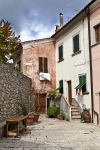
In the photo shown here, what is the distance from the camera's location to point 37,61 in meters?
26.6

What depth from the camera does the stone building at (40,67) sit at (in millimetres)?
26312

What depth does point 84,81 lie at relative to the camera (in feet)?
69.1

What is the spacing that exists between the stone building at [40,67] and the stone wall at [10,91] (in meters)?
4.49

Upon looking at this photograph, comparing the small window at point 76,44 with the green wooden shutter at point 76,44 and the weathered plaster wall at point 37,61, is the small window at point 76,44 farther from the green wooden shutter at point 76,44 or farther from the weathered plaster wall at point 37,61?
Answer: the weathered plaster wall at point 37,61

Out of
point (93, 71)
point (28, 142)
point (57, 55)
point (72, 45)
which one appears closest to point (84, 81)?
point (93, 71)

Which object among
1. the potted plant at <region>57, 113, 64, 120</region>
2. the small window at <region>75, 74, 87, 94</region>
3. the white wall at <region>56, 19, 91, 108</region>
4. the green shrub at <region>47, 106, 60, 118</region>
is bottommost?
the potted plant at <region>57, 113, 64, 120</region>

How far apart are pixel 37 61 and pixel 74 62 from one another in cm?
460

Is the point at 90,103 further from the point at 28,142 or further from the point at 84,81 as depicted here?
the point at 28,142

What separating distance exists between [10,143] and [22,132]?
3.42m

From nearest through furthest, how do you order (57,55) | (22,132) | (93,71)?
(22,132), (93,71), (57,55)

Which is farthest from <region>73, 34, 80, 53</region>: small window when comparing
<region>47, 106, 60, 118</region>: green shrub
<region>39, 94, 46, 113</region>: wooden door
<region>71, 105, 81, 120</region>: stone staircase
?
<region>39, 94, 46, 113</region>: wooden door

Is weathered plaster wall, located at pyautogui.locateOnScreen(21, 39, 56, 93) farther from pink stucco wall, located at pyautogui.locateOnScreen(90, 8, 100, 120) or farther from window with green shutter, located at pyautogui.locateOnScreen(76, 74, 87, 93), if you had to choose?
pink stucco wall, located at pyautogui.locateOnScreen(90, 8, 100, 120)

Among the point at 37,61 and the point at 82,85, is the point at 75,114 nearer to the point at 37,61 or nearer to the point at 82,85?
the point at 82,85

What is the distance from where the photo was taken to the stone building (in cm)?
2631
